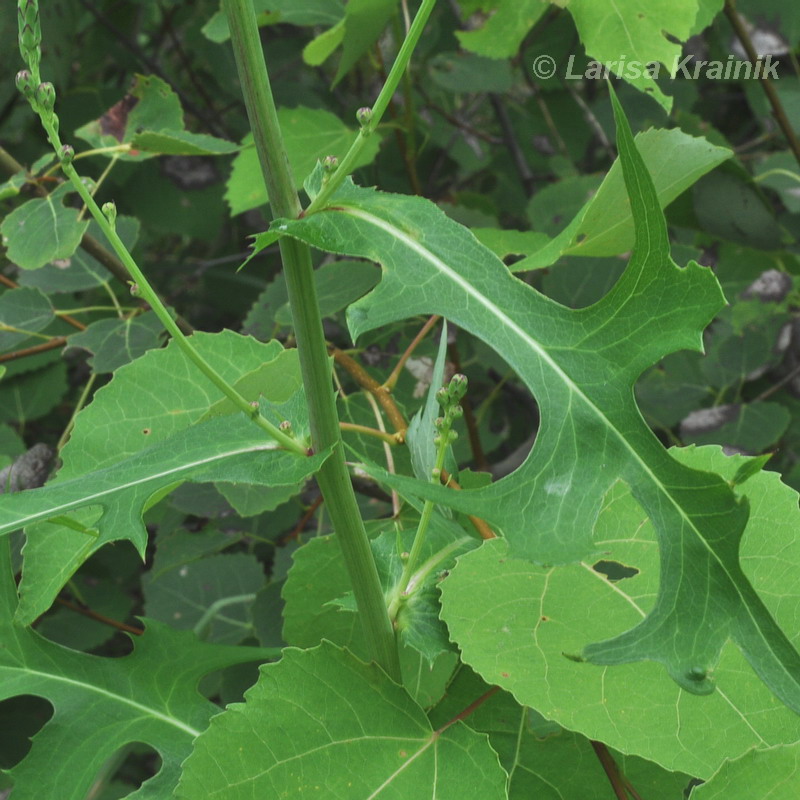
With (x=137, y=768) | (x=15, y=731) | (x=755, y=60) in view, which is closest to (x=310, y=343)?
(x=755, y=60)

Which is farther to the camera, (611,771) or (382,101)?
(611,771)

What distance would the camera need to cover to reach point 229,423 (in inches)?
26.1

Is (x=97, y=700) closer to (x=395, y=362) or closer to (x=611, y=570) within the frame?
(x=611, y=570)

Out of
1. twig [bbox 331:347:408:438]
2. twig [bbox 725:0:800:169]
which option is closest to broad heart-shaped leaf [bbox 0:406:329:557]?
twig [bbox 331:347:408:438]

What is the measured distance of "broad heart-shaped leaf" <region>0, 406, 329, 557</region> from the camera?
0.59 m

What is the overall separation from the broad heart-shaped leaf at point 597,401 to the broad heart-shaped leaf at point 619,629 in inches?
4.8

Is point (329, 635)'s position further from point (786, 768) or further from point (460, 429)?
point (460, 429)

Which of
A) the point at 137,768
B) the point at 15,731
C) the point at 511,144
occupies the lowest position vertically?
the point at 137,768

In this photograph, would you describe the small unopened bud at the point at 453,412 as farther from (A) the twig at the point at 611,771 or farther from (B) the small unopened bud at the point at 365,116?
(A) the twig at the point at 611,771

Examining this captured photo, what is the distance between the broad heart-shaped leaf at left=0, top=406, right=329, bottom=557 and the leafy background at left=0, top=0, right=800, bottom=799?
16mm

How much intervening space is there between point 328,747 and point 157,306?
330mm

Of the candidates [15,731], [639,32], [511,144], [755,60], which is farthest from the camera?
[511,144]

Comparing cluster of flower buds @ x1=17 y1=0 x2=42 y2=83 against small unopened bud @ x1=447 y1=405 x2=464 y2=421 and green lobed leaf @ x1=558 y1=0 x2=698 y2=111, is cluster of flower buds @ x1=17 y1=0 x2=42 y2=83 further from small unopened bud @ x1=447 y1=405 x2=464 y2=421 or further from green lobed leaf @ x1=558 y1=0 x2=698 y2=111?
green lobed leaf @ x1=558 y1=0 x2=698 y2=111

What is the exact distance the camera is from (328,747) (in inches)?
26.3
